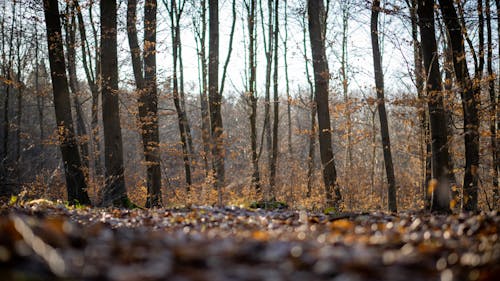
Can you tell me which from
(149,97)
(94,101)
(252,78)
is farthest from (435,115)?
(94,101)

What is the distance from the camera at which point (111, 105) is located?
10492 mm

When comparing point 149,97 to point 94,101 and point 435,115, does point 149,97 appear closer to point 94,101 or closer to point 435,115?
point 94,101

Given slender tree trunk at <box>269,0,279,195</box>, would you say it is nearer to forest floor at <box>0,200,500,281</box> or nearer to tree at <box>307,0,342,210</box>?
tree at <box>307,0,342,210</box>

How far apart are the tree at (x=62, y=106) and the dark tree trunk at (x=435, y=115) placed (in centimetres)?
732

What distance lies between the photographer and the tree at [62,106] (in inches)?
394

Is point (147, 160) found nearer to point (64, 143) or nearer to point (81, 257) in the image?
point (64, 143)

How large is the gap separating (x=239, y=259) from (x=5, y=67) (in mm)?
21988

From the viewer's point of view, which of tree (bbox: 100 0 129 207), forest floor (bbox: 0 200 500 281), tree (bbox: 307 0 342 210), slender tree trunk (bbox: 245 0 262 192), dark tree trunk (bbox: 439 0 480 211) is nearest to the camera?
forest floor (bbox: 0 200 500 281)

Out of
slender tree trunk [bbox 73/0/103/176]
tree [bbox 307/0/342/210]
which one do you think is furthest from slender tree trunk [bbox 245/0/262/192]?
slender tree trunk [bbox 73/0/103/176]

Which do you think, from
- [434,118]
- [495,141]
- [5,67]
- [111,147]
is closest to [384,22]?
[495,141]

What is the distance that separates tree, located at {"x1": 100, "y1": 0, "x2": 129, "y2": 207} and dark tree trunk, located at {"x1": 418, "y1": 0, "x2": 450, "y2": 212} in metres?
6.61

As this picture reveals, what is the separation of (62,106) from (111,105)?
1.07 meters

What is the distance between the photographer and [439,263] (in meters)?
2.64

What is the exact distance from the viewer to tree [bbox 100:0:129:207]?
10320 mm
